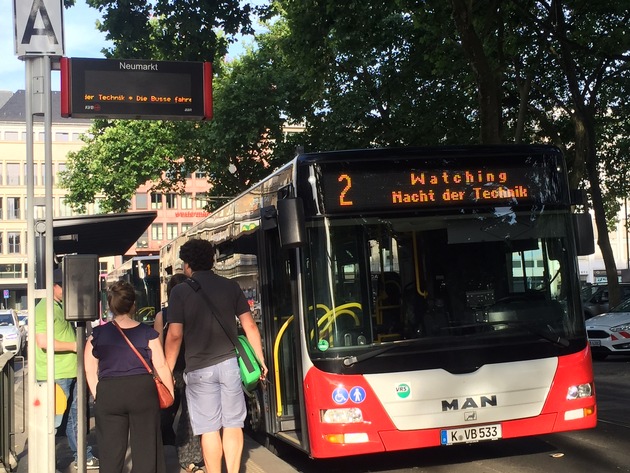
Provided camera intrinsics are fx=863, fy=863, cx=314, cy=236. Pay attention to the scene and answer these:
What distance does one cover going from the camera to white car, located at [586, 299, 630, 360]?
18.1 metres

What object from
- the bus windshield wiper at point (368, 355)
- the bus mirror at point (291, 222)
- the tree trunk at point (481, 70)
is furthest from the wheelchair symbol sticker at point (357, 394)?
the tree trunk at point (481, 70)

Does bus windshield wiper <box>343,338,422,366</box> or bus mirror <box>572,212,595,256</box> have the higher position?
bus mirror <box>572,212,595,256</box>

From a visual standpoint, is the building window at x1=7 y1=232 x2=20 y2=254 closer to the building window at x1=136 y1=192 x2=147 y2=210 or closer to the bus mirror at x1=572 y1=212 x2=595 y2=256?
the building window at x1=136 y1=192 x2=147 y2=210

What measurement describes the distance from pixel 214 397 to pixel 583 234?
3.44 m

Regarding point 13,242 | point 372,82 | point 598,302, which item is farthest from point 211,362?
point 13,242

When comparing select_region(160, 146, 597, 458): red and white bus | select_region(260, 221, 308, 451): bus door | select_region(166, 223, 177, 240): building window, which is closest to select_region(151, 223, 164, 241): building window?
select_region(166, 223, 177, 240): building window

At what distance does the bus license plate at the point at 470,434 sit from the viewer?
6.93 m

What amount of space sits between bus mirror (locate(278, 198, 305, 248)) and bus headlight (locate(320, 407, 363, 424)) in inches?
53.4

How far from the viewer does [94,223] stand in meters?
10.4

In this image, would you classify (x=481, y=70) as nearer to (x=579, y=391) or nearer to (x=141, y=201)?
(x=579, y=391)

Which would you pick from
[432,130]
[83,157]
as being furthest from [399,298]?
[83,157]

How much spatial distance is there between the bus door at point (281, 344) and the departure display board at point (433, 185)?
2.45 ft

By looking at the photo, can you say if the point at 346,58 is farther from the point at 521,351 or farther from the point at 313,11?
the point at 521,351

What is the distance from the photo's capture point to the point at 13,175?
78.7 metres
